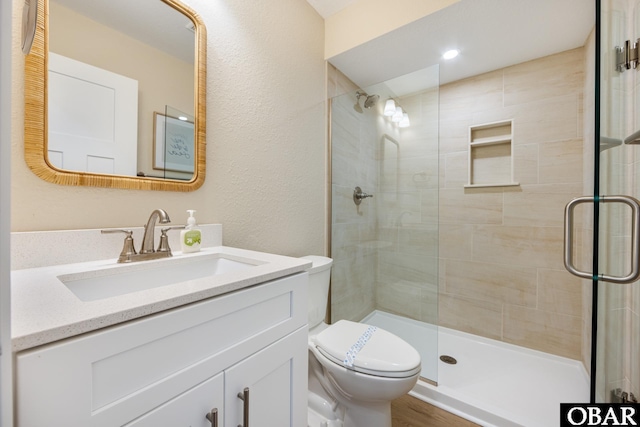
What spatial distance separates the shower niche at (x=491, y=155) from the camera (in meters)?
2.07

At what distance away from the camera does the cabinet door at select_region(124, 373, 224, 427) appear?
0.52 m

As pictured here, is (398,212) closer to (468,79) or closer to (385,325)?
(385,325)

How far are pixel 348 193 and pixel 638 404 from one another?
166cm

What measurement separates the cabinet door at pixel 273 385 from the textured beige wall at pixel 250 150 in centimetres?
68

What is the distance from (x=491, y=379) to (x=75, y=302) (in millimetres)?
2140

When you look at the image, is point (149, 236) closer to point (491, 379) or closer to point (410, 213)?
point (410, 213)

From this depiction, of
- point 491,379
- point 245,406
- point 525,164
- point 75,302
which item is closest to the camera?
point 75,302

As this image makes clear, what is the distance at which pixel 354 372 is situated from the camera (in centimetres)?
109

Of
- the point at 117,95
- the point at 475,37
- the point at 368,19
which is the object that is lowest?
the point at 117,95

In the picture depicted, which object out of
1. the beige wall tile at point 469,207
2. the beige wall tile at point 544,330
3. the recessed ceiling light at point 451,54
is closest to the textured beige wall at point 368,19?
the recessed ceiling light at point 451,54

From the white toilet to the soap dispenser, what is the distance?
0.59m

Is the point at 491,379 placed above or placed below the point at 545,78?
below

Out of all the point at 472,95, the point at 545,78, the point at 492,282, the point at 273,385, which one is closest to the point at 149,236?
the point at 273,385

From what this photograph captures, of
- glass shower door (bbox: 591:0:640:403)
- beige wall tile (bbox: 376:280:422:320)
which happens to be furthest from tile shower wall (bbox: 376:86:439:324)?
glass shower door (bbox: 591:0:640:403)
